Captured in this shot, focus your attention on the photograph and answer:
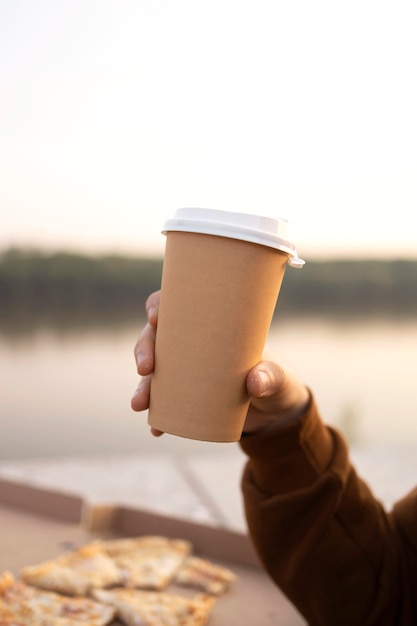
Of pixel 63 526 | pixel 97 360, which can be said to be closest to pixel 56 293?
pixel 97 360

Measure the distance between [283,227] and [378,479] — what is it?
1.54 meters

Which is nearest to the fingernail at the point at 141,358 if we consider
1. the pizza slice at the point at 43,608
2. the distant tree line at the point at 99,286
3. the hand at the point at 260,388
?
the hand at the point at 260,388

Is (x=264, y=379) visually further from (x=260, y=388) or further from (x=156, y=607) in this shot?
(x=156, y=607)

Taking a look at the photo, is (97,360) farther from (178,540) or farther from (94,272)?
(178,540)

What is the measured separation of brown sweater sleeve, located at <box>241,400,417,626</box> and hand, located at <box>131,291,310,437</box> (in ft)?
0.05

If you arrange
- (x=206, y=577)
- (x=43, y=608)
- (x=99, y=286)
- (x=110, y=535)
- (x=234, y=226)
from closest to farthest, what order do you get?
(x=234, y=226)
(x=43, y=608)
(x=206, y=577)
(x=110, y=535)
(x=99, y=286)

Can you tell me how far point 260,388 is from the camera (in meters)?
0.54

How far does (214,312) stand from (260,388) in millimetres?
75

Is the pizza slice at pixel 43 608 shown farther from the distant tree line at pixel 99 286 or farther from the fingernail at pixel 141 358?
the distant tree line at pixel 99 286

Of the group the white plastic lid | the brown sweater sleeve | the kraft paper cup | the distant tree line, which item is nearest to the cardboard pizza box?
the brown sweater sleeve

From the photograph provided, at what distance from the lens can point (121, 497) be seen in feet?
5.44

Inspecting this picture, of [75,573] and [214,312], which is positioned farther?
[75,573]

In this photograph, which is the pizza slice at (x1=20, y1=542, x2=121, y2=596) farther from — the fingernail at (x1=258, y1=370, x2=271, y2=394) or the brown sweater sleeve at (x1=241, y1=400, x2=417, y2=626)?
the fingernail at (x1=258, y1=370, x2=271, y2=394)

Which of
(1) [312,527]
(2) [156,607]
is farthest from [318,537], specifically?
(2) [156,607]
